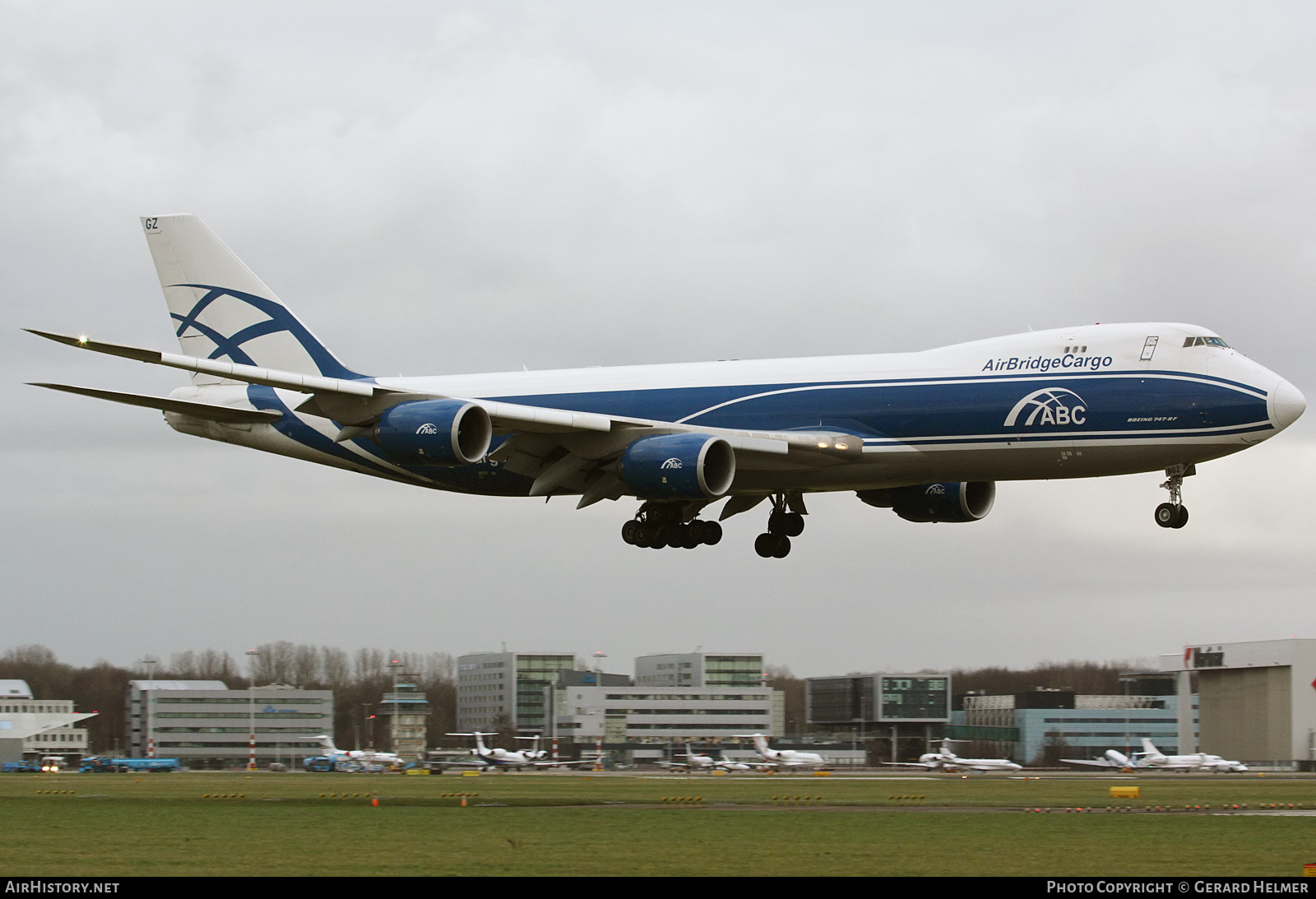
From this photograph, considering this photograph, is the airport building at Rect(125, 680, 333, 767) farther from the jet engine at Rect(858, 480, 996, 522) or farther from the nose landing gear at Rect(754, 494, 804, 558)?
the jet engine at Rect(858, 480, 996, 522)

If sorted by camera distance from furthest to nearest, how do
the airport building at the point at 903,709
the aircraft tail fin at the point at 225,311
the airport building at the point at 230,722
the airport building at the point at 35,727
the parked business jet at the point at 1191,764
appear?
1. the airport building at the point at 903,709
2. the airport building at the point at 230,722
3. the airport building at the point at 35,727
4. the parked business jet at the point at 1191,764
5. the aircraft tail fin at the point at 225,311

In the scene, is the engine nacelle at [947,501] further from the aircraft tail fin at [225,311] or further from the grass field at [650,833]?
the aircraft tail fin at [225,311]

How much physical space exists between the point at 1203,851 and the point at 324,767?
3258 inches

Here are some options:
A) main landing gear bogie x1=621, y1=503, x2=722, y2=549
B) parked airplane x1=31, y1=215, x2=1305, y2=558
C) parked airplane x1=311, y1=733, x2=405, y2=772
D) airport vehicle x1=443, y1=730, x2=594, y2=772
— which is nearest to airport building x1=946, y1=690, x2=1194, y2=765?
airport vehicle x1=443, y1=730, x2=594, y2=772

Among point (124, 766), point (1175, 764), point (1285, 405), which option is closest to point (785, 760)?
point (1175, 764)

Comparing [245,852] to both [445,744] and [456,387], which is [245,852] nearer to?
[456,387]

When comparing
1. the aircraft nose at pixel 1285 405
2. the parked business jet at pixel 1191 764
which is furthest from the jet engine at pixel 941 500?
the parked business jet at pixel 1191 764

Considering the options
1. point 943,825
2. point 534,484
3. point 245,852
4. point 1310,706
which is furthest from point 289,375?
point 1310,706

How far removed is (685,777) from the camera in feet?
254

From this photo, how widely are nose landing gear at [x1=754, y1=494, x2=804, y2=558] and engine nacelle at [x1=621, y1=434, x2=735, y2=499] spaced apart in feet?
25.7

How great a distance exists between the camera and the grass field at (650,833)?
28250 mm

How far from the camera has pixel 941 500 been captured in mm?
48719

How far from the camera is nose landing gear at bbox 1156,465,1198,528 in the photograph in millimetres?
41469
